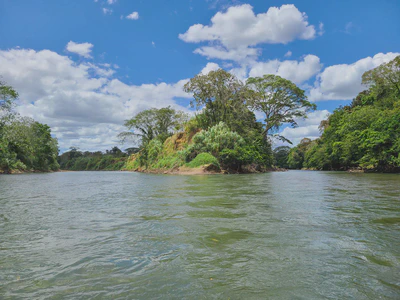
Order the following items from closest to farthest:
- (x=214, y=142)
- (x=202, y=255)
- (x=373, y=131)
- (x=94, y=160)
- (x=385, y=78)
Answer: (x=202, y=255) → (x=373, y=131) → (x=214, y=142) → (x=385, y=78) → (x=94, y=160)

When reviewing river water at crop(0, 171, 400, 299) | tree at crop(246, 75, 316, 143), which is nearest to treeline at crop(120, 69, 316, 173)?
tree at crop(246, 75, 316, 143)

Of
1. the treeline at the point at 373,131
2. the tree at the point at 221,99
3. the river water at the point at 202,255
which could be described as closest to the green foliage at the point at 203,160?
the tree at the point at 221,99

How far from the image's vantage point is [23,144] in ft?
117

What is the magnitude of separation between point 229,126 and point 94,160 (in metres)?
52.0

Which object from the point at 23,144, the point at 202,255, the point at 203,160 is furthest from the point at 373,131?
the point at 23,144

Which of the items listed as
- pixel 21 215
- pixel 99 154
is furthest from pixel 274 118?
pixel 99 154

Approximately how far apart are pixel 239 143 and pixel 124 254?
26.9 metres

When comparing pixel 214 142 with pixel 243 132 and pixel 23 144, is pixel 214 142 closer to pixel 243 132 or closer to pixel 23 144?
pixel 243 132

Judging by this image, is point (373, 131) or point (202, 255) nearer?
point (202, 255)

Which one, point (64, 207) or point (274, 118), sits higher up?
point (274, 118)

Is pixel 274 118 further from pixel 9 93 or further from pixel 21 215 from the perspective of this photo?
pixel 21 215

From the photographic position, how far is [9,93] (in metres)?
29.5

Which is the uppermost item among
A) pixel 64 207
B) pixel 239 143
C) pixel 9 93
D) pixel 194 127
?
pixel 9 93

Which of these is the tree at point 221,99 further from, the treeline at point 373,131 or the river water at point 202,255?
the river water at point 202,255
